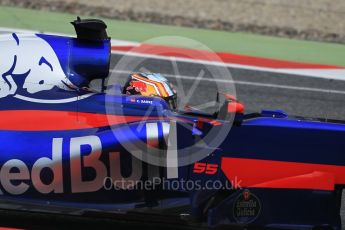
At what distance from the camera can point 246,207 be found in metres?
4.37

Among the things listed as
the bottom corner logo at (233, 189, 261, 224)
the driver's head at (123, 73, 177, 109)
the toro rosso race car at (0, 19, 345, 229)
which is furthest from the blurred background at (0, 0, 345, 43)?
the bottom corner logo at (233, 189, 261, 224)

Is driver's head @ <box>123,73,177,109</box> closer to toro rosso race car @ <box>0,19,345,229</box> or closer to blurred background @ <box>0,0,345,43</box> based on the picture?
toro rosso race car @ <box>0,19,345,229</box>

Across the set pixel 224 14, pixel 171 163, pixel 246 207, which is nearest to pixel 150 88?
pixel 171 163

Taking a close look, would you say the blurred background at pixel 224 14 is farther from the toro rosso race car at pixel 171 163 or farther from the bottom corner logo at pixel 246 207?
the bottom corner logo at pixel 246 207

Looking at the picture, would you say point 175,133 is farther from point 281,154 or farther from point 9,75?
point 9,75

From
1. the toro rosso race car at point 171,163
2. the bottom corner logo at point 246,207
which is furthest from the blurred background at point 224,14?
the bottom corner logo at point 246,207

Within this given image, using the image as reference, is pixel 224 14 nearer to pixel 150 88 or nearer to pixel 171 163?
pixel 150 88

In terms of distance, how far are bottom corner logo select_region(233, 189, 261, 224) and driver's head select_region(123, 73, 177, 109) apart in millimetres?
1057

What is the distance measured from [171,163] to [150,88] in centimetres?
92

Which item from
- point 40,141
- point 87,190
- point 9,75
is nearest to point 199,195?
point 87,190

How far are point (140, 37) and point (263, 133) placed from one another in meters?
6.65

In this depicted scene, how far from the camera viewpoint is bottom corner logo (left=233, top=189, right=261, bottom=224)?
14.3ft

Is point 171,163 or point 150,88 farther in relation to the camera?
point 150,88

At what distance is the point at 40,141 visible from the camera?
4.44 m
